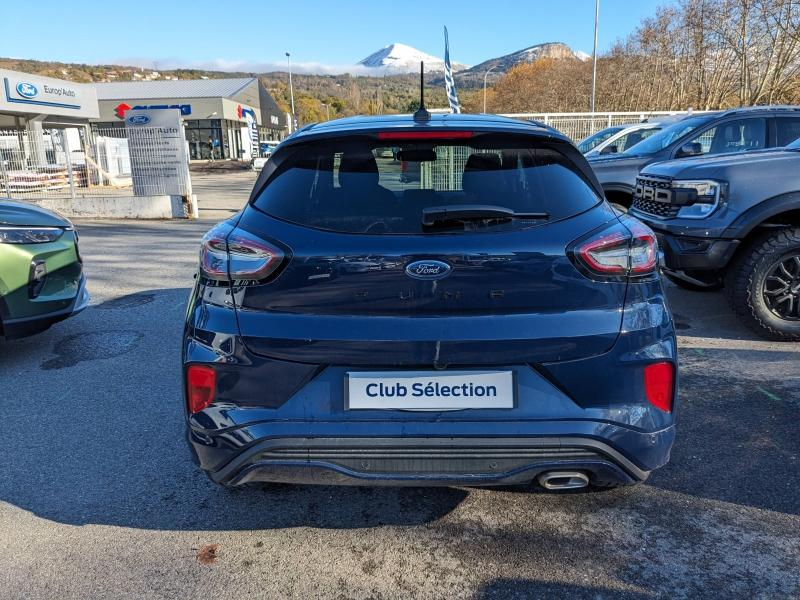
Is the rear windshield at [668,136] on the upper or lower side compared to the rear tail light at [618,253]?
upper

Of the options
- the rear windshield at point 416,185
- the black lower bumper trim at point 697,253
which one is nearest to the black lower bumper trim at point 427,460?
the rear windshield at point 416,185

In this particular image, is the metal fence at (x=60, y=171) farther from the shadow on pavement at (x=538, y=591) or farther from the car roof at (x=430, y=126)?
the shadow on pavement at (x=538, y=591)

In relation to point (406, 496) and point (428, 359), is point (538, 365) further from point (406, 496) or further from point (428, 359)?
point (406, 496)

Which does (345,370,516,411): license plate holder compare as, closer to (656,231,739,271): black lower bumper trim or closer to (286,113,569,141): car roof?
(286,113,569,141): car roof

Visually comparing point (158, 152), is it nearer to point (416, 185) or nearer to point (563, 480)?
point (416, 185)

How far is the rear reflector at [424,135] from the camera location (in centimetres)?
241

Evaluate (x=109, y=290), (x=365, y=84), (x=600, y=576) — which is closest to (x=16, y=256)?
(x=109, y=290)

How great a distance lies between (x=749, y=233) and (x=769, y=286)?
1.52 ft

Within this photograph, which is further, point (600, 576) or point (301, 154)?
point (301, 154)

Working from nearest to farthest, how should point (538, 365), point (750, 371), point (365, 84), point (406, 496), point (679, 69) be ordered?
point (538, 365)
point (406, 496)
point (750, 371)
point (679, 69)
point (365, 84)

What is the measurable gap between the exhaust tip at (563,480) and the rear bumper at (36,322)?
402 centimetres

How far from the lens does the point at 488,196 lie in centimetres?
233

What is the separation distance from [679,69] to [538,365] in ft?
133

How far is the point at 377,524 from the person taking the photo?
2.64 m
